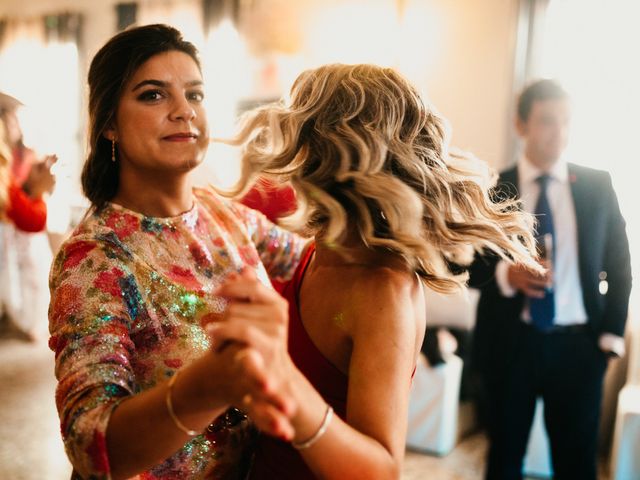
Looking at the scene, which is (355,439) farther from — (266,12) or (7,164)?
(266,12)

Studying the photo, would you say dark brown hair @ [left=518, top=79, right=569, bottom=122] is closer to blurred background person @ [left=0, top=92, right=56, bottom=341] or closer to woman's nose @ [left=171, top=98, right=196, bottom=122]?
woman's nose @ [left=171, top=98, right=196, bottom=122]

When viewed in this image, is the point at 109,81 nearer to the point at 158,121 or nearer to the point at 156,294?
the point at 158,121

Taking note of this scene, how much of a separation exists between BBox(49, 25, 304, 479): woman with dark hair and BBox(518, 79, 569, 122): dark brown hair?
1.52 meters

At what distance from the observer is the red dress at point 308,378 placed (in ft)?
3.49

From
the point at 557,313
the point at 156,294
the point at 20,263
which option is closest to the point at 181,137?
the point at 156,294

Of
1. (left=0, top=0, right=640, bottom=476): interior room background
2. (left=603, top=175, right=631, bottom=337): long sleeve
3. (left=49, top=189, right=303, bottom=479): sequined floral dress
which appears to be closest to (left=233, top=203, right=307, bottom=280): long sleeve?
(left=49, top=189, right=303, bottom=479): sequined floral dress

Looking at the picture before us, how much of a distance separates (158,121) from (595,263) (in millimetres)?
1867

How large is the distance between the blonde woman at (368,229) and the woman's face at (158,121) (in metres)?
0.19

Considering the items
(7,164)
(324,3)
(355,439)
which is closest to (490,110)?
(324,3)

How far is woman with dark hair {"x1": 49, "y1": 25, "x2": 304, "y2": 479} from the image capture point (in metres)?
0.82

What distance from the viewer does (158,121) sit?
4.33ft

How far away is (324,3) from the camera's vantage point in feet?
15.6

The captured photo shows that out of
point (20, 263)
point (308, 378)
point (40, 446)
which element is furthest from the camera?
point (20, 263)

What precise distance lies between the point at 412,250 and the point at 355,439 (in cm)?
34
